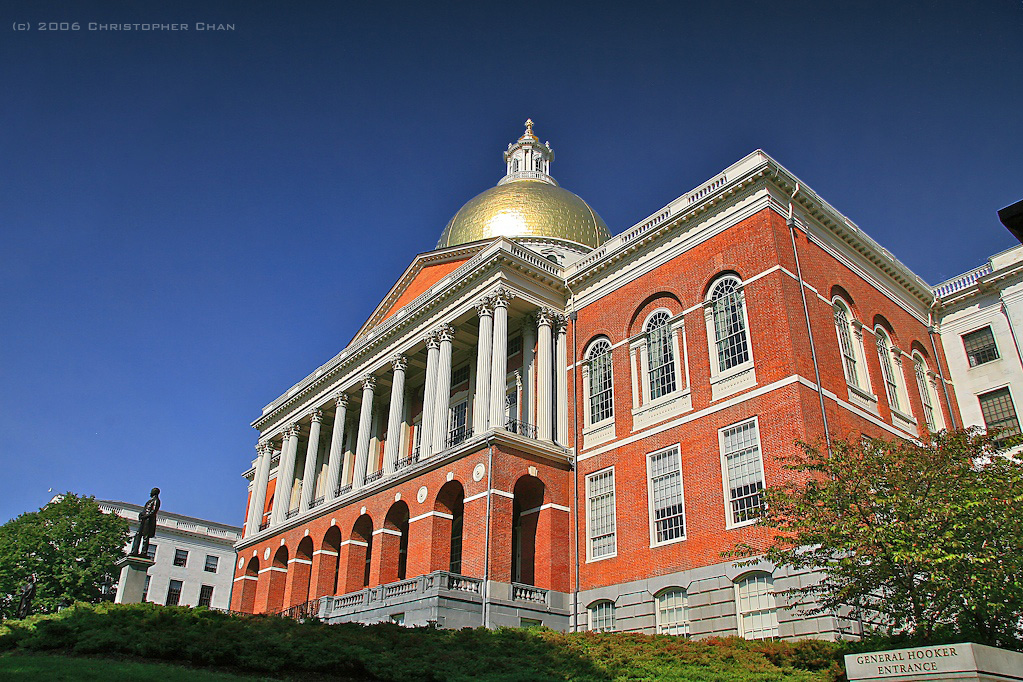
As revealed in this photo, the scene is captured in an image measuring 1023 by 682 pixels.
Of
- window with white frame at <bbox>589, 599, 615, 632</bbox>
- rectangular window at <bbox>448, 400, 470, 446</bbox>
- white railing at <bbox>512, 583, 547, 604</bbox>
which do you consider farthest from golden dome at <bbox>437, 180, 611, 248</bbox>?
window with white frame at <bbox>589, 599, 615, 632</bbox>

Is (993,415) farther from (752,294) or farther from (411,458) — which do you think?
(411,458)

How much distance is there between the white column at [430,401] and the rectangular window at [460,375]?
3.19 m

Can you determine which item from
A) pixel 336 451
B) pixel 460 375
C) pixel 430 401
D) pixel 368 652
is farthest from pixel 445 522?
pixel 368 652

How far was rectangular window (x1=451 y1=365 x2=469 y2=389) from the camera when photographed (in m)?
41.6

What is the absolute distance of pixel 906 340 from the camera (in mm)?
34750

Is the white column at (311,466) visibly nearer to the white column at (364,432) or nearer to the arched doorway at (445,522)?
the white column at (364,432)

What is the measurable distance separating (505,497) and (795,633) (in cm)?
1138

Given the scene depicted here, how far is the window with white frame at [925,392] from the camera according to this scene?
34062mm

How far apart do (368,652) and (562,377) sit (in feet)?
60.5

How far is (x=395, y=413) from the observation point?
39281mm

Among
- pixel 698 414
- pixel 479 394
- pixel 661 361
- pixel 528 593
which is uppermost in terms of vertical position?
pixel 661 361

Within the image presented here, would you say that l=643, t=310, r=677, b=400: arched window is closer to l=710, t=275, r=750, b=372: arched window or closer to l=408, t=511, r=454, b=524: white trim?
l=710, t=275, r=750, b=372: arched window

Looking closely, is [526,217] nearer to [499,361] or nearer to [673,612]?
[499,361]

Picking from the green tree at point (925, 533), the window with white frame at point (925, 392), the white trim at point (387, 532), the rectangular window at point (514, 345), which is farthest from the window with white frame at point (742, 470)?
the white trim at point (387, 532)
